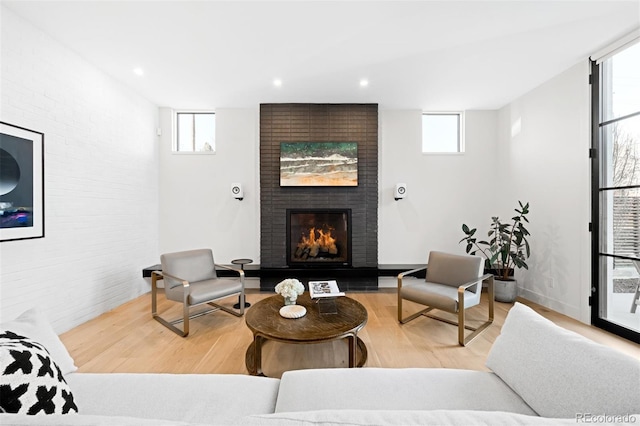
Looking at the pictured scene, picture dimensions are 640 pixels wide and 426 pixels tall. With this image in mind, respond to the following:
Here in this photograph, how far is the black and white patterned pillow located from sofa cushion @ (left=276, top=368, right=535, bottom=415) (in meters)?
0.81

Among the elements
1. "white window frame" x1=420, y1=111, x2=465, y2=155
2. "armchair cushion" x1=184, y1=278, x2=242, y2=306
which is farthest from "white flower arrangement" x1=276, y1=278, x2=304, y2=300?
"white window frame" x1=420, y1=111, x2=465, y2=155

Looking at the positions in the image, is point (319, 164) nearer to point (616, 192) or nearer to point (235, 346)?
point (235, 346)

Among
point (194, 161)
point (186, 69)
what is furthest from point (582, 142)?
point (194, 161)

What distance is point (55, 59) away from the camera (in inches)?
105

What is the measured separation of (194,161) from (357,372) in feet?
13.5

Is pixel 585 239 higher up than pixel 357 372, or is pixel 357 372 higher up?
pixel 585 239

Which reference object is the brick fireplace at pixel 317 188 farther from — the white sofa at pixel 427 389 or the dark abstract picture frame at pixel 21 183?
the white sofa at pixel 427 389

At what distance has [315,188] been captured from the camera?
425 centimetres

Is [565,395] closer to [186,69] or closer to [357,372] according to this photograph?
[357,372]

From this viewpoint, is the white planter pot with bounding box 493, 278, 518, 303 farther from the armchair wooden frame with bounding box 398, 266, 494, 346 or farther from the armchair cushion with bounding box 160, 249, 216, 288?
the armchair cushion with bounding box 160, 249, 216, 288

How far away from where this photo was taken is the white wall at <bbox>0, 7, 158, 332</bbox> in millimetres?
2354

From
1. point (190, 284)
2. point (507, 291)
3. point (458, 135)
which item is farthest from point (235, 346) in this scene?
point (458, 135)

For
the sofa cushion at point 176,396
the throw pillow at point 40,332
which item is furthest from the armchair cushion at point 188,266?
the sofa cushion at point 176,396

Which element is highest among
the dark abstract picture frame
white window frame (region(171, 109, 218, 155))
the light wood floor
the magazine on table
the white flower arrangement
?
white window frame (region(171, 109, 218, 155))
